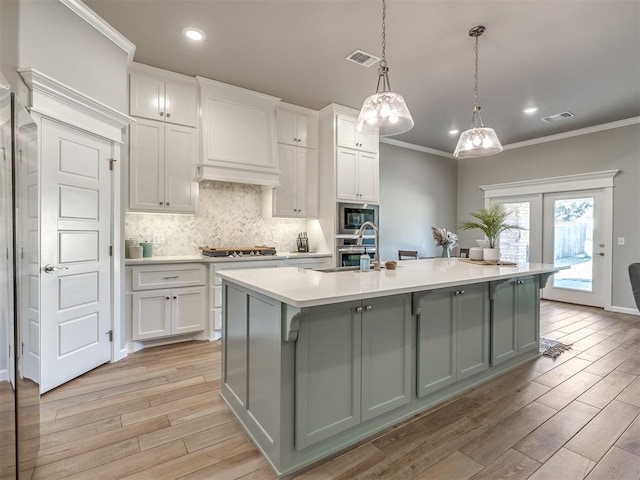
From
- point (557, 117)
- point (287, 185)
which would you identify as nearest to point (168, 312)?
point (287, 185)

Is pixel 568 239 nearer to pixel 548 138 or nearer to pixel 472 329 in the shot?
pixel 548 138

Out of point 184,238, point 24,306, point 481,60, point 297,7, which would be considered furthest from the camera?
point 184,238

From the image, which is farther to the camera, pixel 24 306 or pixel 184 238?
pixel 184 238

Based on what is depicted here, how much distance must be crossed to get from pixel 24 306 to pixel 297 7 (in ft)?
8.72

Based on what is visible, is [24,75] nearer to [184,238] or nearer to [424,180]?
[184,238]

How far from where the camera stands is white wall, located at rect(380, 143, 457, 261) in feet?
19.0

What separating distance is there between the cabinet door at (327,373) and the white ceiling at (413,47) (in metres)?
2.37

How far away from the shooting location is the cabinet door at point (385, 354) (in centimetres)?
187

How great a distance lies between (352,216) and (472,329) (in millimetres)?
2364

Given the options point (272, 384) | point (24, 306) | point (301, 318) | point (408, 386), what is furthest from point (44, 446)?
point (408, 386)

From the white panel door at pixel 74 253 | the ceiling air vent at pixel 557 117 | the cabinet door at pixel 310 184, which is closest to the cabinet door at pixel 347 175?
the cabinet door at pixel 310 184

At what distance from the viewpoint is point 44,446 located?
182 cm

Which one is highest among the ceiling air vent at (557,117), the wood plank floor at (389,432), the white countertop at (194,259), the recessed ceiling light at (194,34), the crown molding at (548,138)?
the recessed ceiling light at (194,34)

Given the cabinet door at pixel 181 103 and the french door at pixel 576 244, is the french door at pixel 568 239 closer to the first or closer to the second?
the french door at pixel 576 244
